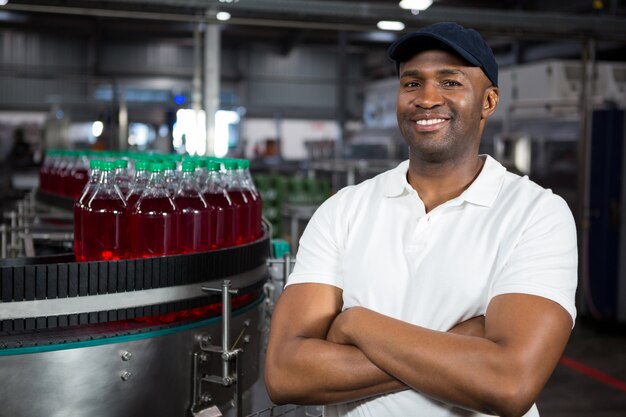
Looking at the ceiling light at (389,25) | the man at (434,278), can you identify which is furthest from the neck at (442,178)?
the ceiling light at (389,25)

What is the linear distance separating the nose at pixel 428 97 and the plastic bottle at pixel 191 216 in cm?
60

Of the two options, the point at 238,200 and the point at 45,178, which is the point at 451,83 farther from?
the point at 45,178

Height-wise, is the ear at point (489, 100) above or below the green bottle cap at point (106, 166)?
above

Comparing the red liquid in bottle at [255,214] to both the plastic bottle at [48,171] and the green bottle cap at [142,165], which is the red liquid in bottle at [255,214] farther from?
the plastic bottle at [48,171]

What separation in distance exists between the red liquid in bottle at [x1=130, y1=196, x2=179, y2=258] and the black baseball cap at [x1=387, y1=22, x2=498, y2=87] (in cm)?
64

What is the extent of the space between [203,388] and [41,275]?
44cm

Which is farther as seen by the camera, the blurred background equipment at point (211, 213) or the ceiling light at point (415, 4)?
the ceiling light at point (415, 4)

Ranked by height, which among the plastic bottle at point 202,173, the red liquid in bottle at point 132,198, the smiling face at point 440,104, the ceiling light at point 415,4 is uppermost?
the ceiling light at point 415,4

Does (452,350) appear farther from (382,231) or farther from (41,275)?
(41,275)

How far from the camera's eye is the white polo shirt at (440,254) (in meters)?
1.21

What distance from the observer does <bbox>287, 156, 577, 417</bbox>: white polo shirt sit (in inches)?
47.5

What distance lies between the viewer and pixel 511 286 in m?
1.17

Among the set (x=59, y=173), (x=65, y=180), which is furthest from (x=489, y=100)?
(x=59, y=173)

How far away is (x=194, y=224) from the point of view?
1.66 m
